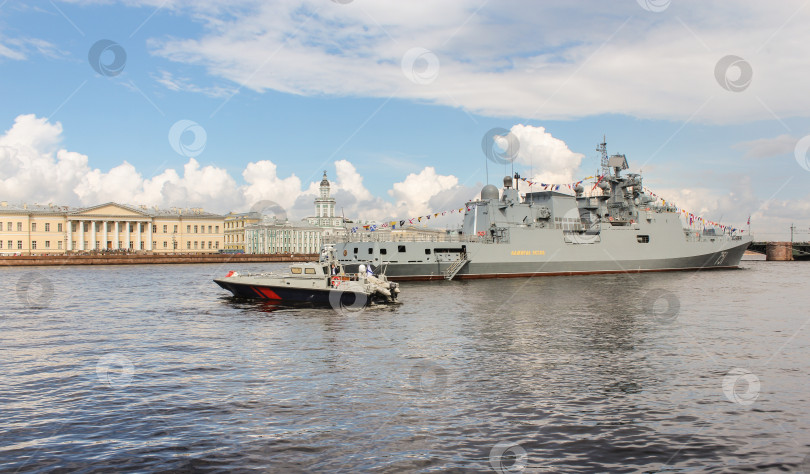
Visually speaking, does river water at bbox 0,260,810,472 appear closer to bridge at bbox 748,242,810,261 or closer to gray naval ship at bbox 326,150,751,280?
gray naval ship at bbox 326,150,751,280

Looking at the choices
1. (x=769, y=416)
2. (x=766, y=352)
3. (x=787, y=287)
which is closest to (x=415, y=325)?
(x=766, y=352)

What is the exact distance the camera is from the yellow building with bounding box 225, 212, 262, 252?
166875 millimetres

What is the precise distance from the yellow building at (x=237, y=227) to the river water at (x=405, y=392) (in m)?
141

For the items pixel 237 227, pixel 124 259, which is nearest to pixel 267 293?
pixel 124 259

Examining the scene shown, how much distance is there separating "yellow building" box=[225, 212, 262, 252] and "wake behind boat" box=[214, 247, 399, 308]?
13440 centimetres

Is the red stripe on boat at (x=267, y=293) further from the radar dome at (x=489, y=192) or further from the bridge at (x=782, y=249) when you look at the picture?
the bridge at (x=782, y=249)

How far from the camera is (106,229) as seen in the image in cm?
12938

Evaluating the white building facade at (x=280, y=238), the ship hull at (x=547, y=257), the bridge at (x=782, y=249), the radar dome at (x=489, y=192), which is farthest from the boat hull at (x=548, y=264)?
the white building facade at (x=280, y=238)

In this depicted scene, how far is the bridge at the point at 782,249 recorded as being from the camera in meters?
124

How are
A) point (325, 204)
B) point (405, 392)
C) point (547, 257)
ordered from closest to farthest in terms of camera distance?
point (405, 392) → point (547, 257) → point (325, 204)

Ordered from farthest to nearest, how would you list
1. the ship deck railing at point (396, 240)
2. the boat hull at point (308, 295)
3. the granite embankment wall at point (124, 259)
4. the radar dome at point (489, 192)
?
the granite embankment wall at point (124, 259), the radar dome at point (489, 192), the ship deck railing at point (396, 240), the boat hull at point (308, 295)

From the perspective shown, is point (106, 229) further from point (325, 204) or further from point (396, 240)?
point (396, 240)

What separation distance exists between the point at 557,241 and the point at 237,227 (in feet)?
429

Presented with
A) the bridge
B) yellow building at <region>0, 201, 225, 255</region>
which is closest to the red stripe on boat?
yellow building at <region>0, 201, 225, 255</region>
